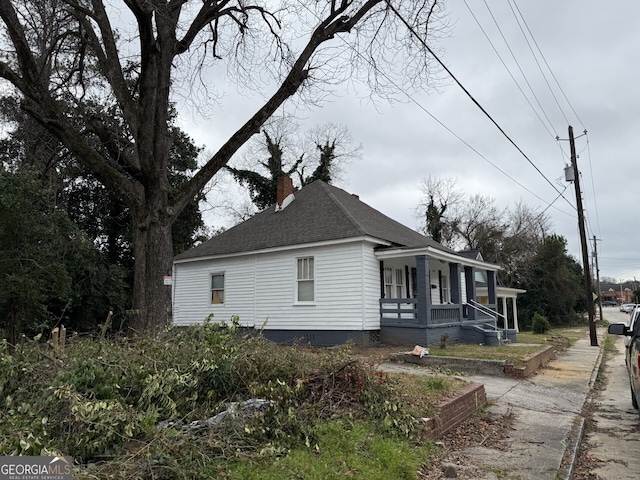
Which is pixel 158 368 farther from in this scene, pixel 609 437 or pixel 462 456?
pixel 609 437

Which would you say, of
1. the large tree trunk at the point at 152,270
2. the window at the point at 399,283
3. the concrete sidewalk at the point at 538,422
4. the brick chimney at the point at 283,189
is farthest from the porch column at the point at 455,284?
the large tree trunk at the point at 152,270

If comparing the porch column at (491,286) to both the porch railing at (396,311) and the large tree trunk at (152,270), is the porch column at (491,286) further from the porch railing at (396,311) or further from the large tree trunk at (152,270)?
the large tree trunk at (152,270)

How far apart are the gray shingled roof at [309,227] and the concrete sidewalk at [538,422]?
5.53 metres

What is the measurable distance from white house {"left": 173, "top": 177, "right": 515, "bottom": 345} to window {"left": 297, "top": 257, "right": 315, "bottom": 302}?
35 millimetres

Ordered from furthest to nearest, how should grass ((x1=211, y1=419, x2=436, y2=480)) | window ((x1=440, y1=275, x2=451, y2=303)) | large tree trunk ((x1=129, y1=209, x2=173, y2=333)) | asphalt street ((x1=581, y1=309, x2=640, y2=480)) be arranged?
window ((x1=440, y1=275, x2=451, y2=303)) < large tree trunk ((x1=129, y1=209, x2=173, y2=333)) < asphalt street ((x1=581, y1=309, x2=640, y2=480)) < grass ((x1=211, y1=419, x2=436, y2=480))

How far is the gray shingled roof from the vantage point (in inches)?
626

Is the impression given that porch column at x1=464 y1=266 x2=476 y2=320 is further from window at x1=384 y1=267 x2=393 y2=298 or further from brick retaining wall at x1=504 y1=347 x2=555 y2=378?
brick retaining wall at x1=504 y1=347 x2=555 y2=378

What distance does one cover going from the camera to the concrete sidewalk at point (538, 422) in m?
4.93

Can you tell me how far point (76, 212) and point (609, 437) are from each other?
2581cm

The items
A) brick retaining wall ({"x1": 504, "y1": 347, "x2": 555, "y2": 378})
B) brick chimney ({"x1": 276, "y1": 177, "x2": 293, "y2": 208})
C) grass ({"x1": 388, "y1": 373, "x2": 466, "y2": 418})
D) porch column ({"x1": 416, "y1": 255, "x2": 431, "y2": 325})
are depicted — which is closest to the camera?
grass ({"x1": 388, "y1": 373, "x2": 466, "y2": 418})

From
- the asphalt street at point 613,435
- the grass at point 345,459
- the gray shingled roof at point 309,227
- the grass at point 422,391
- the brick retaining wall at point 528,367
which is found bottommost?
the asphalt street at point 613,435

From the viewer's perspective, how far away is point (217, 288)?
62.9ft

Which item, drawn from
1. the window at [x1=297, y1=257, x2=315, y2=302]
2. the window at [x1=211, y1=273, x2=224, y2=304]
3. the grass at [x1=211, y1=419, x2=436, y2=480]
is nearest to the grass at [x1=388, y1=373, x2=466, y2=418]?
the grass at [x1=211, y1=419, x2=436, y2=480]

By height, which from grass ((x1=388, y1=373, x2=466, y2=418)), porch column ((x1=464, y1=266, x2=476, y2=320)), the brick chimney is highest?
the brick chimney
